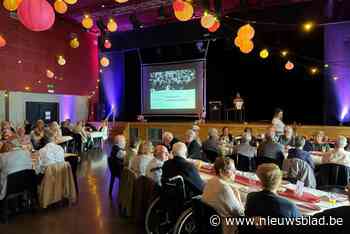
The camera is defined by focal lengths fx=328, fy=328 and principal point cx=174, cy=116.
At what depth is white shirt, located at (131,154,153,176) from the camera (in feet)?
15.5

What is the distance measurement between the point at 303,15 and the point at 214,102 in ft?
15.1

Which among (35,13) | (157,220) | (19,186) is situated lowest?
(157,220)

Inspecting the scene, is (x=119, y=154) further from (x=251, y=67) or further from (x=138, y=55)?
(x=138, y=55)

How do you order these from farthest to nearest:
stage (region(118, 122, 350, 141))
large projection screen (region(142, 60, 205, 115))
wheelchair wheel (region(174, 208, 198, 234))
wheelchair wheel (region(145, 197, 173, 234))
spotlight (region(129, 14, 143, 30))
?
spotlight (region(129, 14, 143, 30)) < large projection screen (region(142, 60, 205, 115)) < stage (region(118, 122, 350, 141)) < wheelchair wheel (region(145, 197, 173, 234)) < wheelchair wheel (region(174, 208, 198, 234))

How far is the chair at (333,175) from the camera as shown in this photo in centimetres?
476

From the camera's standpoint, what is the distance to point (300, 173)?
14.3ft

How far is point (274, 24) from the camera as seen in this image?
12.0 metres

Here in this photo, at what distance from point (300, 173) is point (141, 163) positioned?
2189mm

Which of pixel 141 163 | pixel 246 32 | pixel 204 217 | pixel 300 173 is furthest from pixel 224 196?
pixel 246 32

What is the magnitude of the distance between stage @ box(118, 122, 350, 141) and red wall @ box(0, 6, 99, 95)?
3.41 m

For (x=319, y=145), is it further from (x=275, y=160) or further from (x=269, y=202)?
(x=269, y=202)

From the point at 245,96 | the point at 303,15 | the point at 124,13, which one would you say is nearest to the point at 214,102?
the point at 245,96

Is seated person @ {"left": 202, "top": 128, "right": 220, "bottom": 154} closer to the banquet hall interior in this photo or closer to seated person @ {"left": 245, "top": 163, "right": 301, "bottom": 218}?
the banquet hall interior

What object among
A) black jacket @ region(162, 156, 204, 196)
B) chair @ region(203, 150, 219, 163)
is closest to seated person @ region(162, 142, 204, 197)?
black jacket @ region(162, 156, 204, 196)
